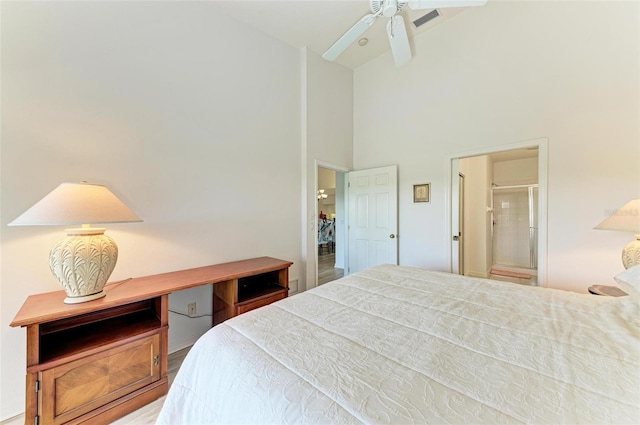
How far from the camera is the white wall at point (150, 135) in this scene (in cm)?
154

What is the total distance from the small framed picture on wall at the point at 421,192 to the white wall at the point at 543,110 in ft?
0.29

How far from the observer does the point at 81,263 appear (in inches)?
54.7

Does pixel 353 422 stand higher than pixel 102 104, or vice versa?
pixel 102 104

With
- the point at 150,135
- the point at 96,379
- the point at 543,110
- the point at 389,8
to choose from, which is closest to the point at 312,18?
the point at 389,8

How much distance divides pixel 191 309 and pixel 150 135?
1.63 metres

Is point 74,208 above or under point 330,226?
above

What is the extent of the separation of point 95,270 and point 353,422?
169 centimetres

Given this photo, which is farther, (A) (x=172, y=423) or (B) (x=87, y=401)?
(B) (x=87, y=401)

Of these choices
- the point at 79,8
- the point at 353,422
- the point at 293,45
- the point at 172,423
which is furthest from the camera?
the point at 293,45

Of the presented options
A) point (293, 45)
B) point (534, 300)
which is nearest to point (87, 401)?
point (534, 300)

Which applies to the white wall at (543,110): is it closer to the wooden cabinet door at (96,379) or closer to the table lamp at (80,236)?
the wooden cabinet door at (96,379)

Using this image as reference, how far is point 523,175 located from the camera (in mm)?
5391

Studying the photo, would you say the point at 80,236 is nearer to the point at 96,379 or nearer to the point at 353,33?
the point at 96,379

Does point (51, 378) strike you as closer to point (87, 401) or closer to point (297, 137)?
point (87, 401)
